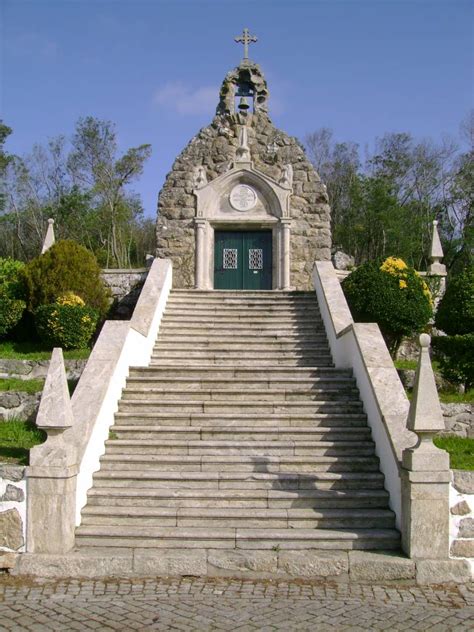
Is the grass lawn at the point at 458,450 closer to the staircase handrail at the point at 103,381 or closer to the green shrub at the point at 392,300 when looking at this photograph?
the green shrub at the point at 392,300

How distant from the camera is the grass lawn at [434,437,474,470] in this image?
6754mm

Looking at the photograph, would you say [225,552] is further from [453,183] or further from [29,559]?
[453,183]

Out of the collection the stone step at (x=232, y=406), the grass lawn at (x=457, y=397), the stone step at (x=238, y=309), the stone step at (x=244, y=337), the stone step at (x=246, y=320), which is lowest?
the grass lawn at (x=457, y=397)

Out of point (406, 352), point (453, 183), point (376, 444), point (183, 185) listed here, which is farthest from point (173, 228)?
point (453, 183)

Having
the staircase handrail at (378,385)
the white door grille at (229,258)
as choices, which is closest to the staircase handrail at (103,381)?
the staircase handrail at (378,385)

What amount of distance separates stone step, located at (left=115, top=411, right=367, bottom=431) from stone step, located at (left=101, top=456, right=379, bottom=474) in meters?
0.65

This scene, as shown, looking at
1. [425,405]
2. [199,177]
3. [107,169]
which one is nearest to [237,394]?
[425,405]

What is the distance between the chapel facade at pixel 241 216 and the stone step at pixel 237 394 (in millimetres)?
6784

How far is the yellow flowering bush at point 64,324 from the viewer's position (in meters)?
11.2

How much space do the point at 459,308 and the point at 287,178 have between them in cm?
639

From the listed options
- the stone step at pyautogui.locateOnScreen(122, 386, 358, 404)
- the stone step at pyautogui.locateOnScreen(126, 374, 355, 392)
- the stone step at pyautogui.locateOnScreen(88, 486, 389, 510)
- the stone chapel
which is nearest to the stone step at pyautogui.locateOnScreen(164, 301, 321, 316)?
the stone chapel

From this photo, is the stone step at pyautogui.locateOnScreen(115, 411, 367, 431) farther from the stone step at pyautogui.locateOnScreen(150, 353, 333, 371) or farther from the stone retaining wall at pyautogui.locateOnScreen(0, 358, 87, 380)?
the stone retaining wall at pyautogui.locateOnScreen(0, 358, 87, 380)

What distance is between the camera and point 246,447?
22.5 ft

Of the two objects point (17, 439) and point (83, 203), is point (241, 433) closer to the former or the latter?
point (17, 439)
